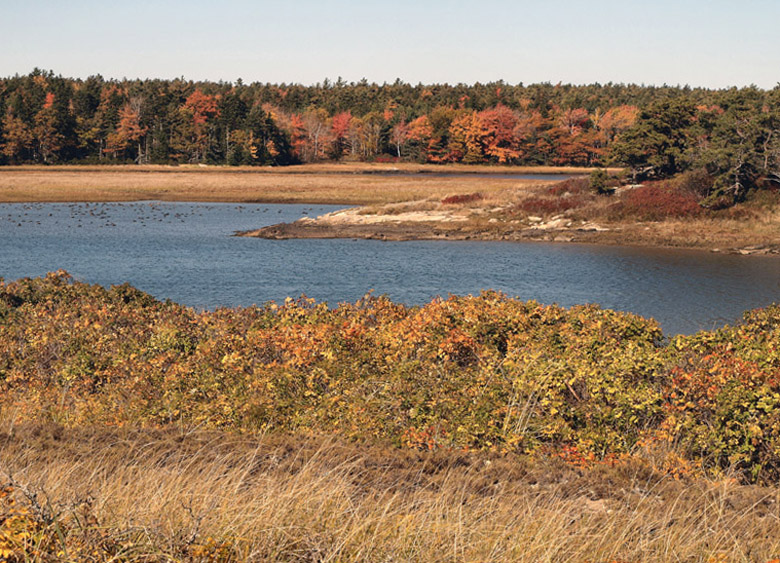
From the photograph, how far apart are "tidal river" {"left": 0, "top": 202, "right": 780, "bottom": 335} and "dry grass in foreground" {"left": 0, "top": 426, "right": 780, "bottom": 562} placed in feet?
63.8

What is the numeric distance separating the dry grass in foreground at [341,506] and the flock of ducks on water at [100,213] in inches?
2362

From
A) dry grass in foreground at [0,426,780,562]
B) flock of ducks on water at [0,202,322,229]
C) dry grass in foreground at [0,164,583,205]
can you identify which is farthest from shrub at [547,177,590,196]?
dry grass in foreground at [0,426,780,562]

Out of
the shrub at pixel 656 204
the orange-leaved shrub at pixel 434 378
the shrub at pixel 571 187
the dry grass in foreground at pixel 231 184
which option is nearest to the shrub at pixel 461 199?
the shrub at pixel 571 187

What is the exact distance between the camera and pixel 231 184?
10581 cm

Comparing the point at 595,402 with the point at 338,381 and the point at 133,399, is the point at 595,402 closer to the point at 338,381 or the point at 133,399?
the point at 338,381

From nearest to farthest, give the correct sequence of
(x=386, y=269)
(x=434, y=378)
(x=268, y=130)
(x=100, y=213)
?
(x=434, y=378), (x=386, y=269), (x=100, y=213), (x=268, y=130)

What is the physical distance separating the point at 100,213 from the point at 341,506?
75.0 m

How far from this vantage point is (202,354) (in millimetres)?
15523

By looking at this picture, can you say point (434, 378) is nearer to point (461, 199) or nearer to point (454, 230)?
point (454, 230)

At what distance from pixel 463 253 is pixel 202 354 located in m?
37.0

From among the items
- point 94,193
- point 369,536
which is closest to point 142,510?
point 369,536

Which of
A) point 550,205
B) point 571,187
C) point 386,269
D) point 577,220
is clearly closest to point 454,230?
point 550,205

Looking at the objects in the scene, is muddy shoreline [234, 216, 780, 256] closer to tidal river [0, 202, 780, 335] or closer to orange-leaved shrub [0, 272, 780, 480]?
tidal river [0, 202, 780, 335]

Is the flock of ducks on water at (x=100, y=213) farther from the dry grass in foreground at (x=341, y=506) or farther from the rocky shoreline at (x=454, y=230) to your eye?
the dry grass in foreground at (x=341, y=506)
